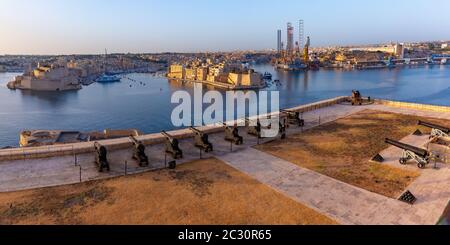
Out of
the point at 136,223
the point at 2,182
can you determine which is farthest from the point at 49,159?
Answer: the point at 136,223

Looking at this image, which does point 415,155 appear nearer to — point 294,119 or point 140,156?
point 294,119

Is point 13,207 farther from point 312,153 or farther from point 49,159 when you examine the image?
point 312,153

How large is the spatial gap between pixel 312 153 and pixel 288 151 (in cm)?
97

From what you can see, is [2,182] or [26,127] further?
[26,127]

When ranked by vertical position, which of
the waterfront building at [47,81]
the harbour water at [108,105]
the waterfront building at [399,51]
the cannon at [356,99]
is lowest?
the harbour water at [108,105]

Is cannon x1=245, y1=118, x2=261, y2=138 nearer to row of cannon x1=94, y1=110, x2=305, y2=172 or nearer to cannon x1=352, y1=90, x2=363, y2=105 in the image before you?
row of cannon x1=94, y1=110, x2=305, y2=172

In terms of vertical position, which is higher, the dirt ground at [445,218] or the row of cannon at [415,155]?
the row of cannon at [415,155]

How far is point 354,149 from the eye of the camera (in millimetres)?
13469

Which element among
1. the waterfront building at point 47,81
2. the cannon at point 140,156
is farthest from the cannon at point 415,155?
the waterfront building at point 47,81

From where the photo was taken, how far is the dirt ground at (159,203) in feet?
25.1

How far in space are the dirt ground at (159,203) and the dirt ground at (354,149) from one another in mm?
2950

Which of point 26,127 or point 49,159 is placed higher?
point 49,159

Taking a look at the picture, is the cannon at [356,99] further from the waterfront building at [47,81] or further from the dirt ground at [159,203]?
the waterfront building at [47,81]

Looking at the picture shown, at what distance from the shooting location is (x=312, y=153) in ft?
42.5
